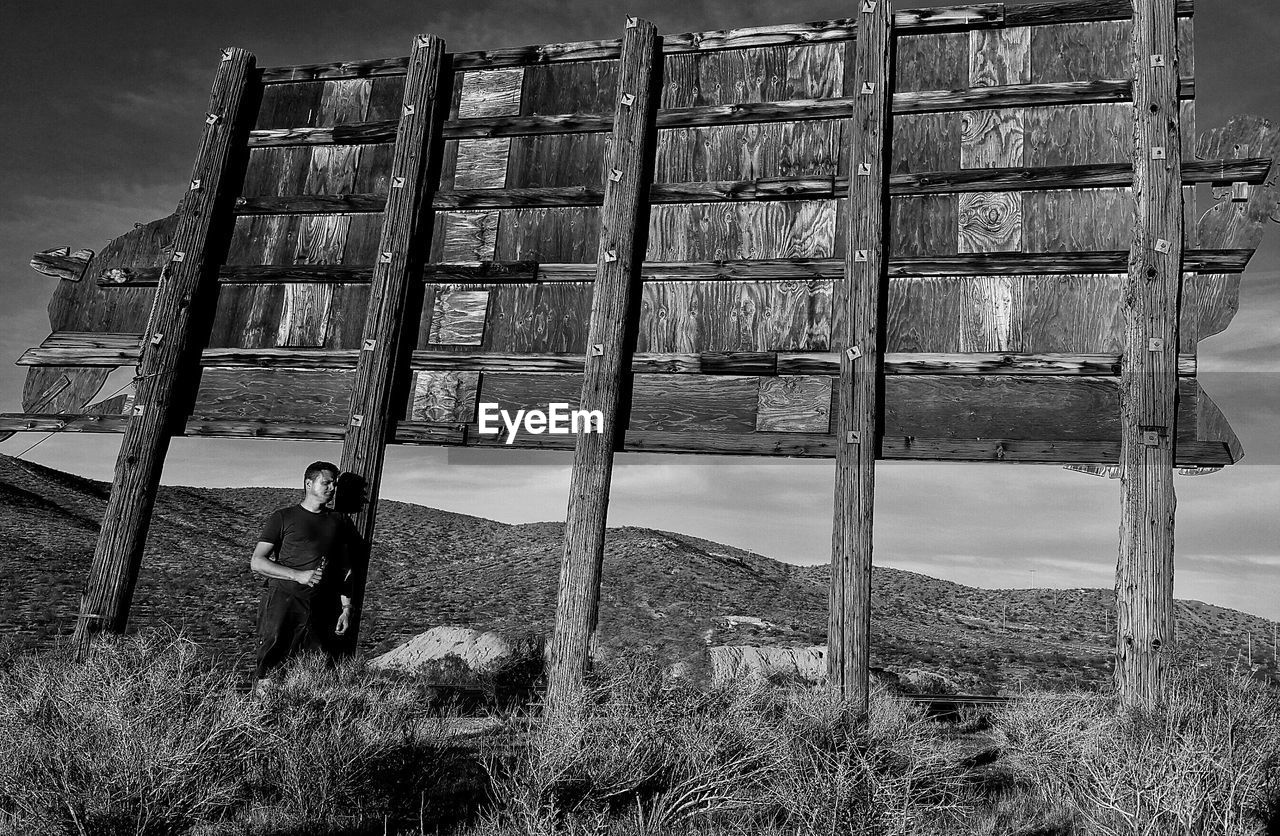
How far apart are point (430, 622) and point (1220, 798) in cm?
→ 1605

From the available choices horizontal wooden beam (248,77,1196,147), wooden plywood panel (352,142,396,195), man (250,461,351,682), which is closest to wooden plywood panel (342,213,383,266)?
wooden plywood panel (352,142,396,195)

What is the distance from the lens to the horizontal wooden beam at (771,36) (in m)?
8.72

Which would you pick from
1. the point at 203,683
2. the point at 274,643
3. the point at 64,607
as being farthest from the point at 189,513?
the point at 203,683

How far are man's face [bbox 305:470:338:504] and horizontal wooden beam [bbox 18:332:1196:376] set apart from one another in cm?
185

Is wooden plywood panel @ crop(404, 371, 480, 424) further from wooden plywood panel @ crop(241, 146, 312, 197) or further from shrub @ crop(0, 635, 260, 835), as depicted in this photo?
shrub @ crop(0, 635, 260, 835)

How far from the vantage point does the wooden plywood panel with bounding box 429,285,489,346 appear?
30.9 ft

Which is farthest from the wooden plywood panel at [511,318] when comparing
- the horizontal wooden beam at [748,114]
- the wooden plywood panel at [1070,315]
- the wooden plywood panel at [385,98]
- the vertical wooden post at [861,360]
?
the wooden plywood panel at [1070,315]

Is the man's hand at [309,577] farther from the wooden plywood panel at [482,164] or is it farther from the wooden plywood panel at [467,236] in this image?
the wooden plywood panel at [482,164]

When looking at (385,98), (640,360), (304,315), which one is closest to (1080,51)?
(640,360)

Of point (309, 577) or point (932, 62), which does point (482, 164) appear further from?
point (309, 577)

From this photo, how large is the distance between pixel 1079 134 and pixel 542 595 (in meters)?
16.0

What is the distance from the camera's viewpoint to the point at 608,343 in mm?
8734

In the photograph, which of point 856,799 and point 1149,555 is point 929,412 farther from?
point 856,799

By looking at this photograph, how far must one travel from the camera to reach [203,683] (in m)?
5.62
